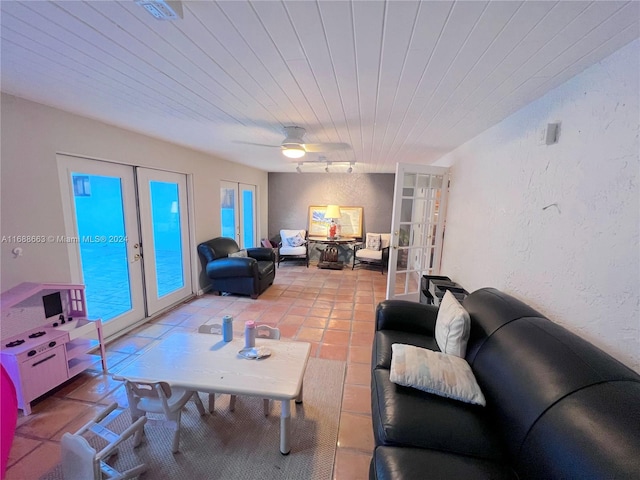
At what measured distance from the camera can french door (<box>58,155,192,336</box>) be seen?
8.16 feet

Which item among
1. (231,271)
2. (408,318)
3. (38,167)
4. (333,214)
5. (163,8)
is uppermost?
(163,8)

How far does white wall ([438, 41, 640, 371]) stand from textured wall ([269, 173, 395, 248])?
4168 millimetres

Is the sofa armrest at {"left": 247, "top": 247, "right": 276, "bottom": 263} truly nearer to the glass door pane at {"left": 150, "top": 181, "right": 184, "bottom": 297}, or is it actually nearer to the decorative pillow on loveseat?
the glass door pane at {"left": 150, "top": 181, "right": 184, "bottom": 297}

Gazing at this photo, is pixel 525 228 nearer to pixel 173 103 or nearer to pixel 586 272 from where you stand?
pixel 586 272

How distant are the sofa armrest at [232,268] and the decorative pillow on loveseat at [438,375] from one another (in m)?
2.89

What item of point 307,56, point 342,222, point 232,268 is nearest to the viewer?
point 307,56

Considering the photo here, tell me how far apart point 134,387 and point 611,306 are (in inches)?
97.7

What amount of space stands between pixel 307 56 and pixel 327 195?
540cm

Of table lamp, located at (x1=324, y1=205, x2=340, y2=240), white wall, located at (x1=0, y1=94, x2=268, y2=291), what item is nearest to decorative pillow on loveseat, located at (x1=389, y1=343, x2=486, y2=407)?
white wall, located at (x1=0, y1=94, x2=268, y2=291)

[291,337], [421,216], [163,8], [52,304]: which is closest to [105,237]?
[52,304]

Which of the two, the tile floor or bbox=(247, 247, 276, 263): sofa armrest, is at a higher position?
bbox=(247, 247, 276, 263): sofa armrest

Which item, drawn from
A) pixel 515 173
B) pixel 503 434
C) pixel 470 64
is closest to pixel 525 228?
pixel 515 173

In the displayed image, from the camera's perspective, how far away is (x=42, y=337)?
6.48 feet

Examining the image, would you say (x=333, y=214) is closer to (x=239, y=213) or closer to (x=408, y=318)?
(x=239, y=213)
